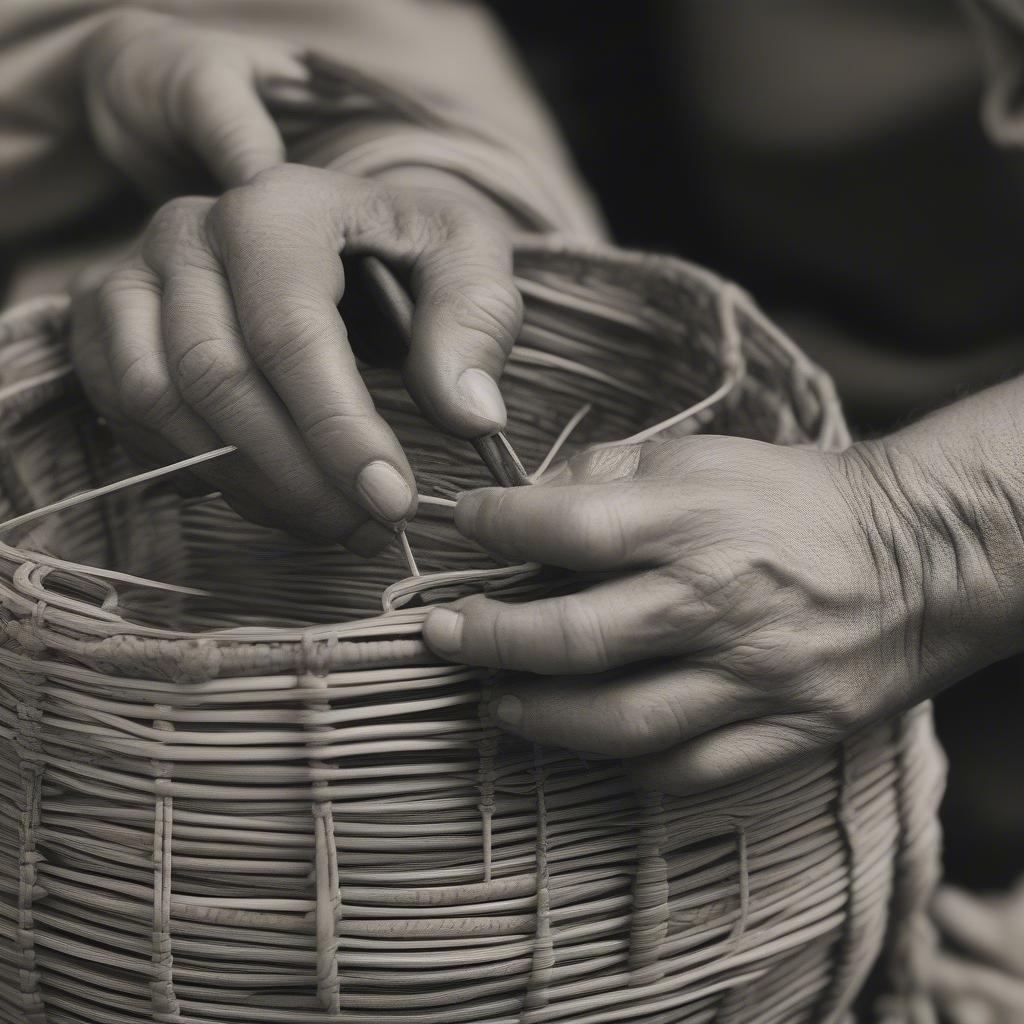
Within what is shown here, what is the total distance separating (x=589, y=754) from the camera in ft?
1.51

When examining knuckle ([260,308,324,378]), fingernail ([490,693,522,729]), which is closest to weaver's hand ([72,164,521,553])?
knuckle ([260,308,324,378])

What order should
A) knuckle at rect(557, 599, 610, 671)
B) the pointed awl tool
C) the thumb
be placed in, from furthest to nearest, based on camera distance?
the thumb → the pointed awl tool → knuckle at rect(557, 599, 610, 671)

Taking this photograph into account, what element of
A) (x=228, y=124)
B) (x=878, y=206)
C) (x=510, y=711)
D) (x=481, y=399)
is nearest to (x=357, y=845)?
(x=510, y=711)

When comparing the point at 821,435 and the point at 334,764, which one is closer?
the point at 334,764

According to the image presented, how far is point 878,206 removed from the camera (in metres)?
0.99

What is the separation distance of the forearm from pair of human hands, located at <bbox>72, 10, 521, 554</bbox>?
0.17 m

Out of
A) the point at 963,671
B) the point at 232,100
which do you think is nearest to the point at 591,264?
the point at 232,100

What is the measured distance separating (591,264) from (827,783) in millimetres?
362

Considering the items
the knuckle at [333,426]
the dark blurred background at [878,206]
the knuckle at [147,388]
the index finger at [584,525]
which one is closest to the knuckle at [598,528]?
the index finger at [584,525]

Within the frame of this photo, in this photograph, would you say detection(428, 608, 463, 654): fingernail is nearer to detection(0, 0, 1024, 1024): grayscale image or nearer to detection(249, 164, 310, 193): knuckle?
detection(0, 0, 1024, 1024): grayscale image

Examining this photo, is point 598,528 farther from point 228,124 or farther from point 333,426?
point 228,124

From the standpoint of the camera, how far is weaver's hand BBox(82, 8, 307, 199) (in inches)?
29.6

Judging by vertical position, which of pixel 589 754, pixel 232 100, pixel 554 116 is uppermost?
pixel 232 100

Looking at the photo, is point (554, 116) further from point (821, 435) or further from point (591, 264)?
point (821, 435)
